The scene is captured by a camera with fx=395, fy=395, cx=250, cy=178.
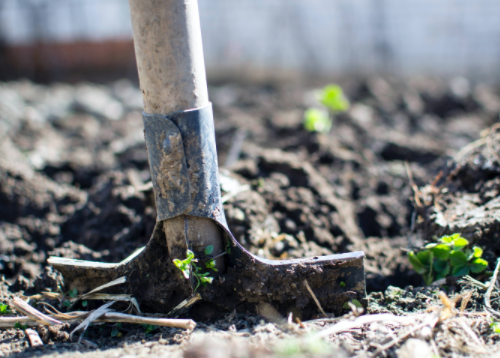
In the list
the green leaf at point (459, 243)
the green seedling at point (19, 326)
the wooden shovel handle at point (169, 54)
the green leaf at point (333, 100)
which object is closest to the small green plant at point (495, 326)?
the green leaf at point (459, 243)

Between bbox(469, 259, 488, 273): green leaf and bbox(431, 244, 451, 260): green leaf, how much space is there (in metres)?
0.10

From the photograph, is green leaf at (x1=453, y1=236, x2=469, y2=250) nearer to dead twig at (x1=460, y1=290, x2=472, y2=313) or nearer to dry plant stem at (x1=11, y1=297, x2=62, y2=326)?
dead twig at (x1=460, y1=290, x2=472, y2=313)

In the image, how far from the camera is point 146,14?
1.31 m

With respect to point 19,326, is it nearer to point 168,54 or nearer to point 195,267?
point 195,267

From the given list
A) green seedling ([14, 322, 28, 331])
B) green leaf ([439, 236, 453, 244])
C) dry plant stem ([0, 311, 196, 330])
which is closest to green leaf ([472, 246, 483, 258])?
green leaf ([439, 236, 453, 244])

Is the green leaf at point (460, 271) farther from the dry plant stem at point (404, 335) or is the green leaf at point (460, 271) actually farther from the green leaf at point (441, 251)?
the dry plant stem at point (404, 335)

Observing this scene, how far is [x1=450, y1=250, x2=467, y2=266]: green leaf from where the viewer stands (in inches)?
67.0

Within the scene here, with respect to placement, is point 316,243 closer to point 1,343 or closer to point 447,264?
point 447,264

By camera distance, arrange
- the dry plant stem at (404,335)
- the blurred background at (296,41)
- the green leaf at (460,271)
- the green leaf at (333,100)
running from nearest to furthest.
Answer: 1. the dry plant stem at (404,335)
2. the green leaf at (460,271)
3. the green leaf at (333,100)
4. the blurred background at (296,41)

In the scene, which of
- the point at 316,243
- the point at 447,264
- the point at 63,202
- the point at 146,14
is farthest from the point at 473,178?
the point at 63,202

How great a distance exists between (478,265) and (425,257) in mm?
209

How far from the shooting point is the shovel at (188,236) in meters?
1.36

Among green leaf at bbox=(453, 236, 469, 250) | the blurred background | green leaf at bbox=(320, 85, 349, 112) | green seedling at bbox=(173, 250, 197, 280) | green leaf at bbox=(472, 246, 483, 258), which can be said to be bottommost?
green leaf at bbox=(472, 246, 483, 258)

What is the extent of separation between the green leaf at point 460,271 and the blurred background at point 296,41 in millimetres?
6440
